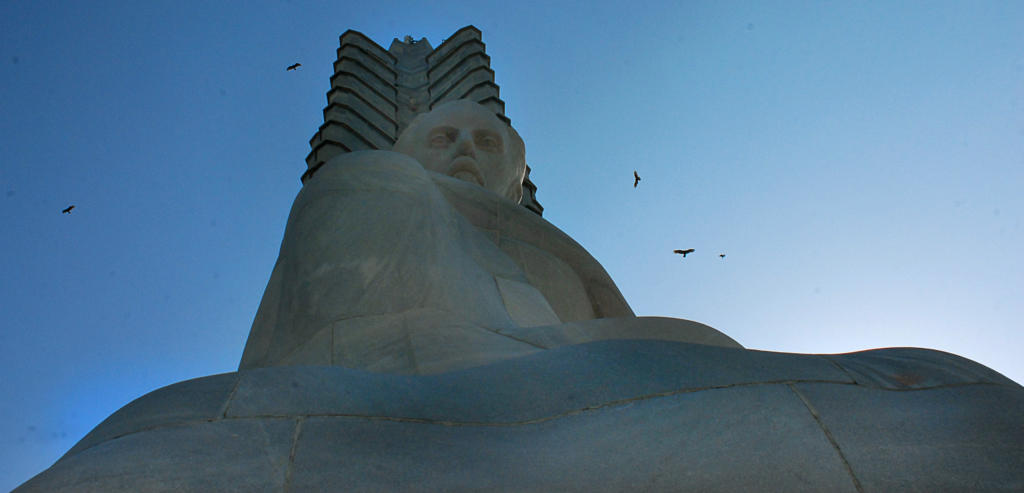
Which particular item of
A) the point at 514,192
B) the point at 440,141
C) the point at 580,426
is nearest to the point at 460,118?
the point at 440,141

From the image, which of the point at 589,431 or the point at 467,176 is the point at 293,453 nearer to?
the point at 589,431

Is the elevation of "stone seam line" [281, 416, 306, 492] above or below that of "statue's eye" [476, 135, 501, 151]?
below

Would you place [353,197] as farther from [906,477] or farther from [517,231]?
[906,477]

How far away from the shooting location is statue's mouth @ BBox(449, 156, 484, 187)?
6.50 meters

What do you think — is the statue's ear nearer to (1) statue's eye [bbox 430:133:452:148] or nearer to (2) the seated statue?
(1) statue's eye [bbox 430:133:452:148]

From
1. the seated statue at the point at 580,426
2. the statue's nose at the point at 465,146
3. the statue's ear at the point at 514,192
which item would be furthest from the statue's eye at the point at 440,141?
the seated statue at the point at 580,426

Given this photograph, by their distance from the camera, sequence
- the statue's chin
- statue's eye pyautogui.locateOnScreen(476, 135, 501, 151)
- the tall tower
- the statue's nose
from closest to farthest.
Result: the statue's chin
the statue's nose
statue's eye pyautogui.locateOnScreen(476, 135, 501, 151)
the tall tower

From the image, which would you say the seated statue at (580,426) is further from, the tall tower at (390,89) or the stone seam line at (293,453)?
the tall tower at (390,89)

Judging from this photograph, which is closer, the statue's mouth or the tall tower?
the statue's mouth

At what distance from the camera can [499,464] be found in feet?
5.77

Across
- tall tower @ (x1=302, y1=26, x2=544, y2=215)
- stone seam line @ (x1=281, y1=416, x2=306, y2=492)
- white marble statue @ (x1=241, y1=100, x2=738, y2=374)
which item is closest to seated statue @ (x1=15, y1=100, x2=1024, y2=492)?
stone seam line @ (x1=281, y1=416, x2=306, y2=492)

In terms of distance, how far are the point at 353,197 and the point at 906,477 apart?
2.93m

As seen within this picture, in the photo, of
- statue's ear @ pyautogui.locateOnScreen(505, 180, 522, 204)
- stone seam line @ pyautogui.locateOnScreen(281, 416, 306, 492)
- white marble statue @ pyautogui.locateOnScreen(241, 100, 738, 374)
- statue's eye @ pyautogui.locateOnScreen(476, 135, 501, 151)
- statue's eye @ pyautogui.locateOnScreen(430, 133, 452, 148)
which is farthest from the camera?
statue's ear @ pyautogui.locateOnScreen(505, 180, 522, 204)

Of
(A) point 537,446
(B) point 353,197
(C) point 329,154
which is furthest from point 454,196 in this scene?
(A) point 537,446
